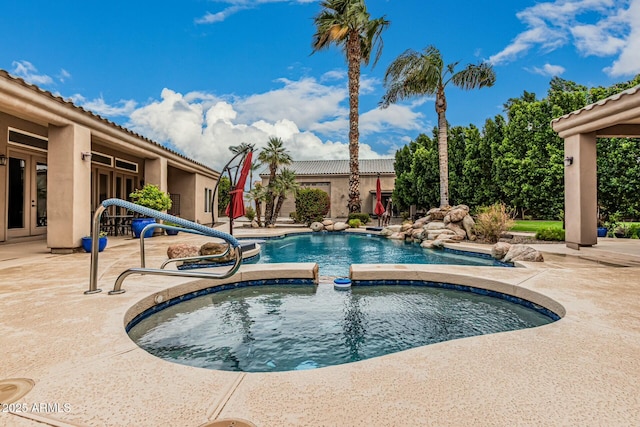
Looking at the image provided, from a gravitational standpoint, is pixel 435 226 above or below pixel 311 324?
above

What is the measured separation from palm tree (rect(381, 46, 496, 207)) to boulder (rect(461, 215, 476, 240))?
12.8 ft

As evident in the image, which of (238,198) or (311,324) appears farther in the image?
(238,198)

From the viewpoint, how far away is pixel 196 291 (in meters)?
5.22

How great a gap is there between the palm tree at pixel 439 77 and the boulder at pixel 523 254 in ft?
29.9

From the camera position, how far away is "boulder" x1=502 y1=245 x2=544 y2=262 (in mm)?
6953

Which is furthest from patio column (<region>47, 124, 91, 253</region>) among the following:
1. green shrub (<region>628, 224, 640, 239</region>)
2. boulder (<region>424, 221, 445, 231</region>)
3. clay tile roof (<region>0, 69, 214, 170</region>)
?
green shrub (<region>628, 224, 640, 239</region>)

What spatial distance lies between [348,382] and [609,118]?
9.08 m

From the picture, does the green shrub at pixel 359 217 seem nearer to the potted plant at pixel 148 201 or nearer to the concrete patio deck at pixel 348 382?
the potted plant at pixel 148 201

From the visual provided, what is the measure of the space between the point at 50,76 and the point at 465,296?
15170mm

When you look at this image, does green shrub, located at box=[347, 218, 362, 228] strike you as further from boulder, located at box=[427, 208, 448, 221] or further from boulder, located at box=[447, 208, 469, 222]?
boulder, located at box=[447, 208, 469, 222]

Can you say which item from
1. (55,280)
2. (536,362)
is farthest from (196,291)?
(536,362)

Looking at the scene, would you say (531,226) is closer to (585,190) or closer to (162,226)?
(585,190)

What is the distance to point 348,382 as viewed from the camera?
82.8 inches

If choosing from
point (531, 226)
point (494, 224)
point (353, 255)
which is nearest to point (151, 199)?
point (353, 255)
